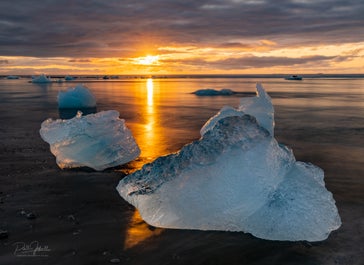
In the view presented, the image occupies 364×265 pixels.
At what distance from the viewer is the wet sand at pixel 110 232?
376cm

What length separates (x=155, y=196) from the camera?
491 cm

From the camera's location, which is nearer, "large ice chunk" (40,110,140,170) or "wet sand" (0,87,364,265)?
"wet sand" (0,87,364,265)

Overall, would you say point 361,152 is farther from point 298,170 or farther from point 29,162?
point 29,162

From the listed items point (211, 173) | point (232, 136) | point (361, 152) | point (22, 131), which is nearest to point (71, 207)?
point (211, 173)

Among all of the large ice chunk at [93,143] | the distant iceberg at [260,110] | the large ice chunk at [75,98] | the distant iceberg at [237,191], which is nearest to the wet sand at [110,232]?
the distant iceberg at [237,191]

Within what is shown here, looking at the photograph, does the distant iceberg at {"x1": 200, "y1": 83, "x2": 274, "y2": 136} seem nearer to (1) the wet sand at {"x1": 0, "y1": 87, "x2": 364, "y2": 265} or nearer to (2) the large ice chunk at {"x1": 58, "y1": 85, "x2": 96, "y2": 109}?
(1) the wet sand at {"x1": 0, "y1": 87, "x2": 364, "y2": 265}

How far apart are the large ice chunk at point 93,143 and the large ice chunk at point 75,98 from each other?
35.7 feet
